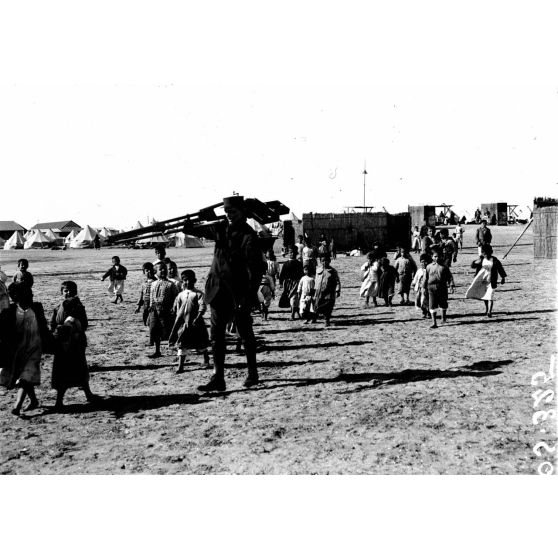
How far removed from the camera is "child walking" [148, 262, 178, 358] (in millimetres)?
9648

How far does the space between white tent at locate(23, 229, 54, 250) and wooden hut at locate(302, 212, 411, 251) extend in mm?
30171

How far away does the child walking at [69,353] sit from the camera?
7.07 metres

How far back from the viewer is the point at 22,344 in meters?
7.00

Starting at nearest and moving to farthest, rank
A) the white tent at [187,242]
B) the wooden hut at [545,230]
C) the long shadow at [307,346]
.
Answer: the long shadow at [307,346] → the wooden hut at [545,230] → the white tent at [187,242]

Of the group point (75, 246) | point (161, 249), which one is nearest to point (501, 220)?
point (75, 246)

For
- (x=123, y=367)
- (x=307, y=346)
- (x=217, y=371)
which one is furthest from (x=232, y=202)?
(x=307, y=346)

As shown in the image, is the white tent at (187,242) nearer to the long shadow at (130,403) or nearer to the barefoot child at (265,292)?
the barefoot child at (265,292)

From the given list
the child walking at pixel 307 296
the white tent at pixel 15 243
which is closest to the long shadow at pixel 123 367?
the child walking at pixel 307 296

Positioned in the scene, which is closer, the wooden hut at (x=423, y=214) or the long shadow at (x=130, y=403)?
the long shadow at (x=130, y=403)

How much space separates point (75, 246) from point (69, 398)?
50695 millimetres

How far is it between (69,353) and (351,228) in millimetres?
29464

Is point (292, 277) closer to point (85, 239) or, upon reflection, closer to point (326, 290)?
point (326, 290)

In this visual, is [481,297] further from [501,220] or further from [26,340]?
[501,220]

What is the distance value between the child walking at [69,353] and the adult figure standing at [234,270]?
1.84 m
